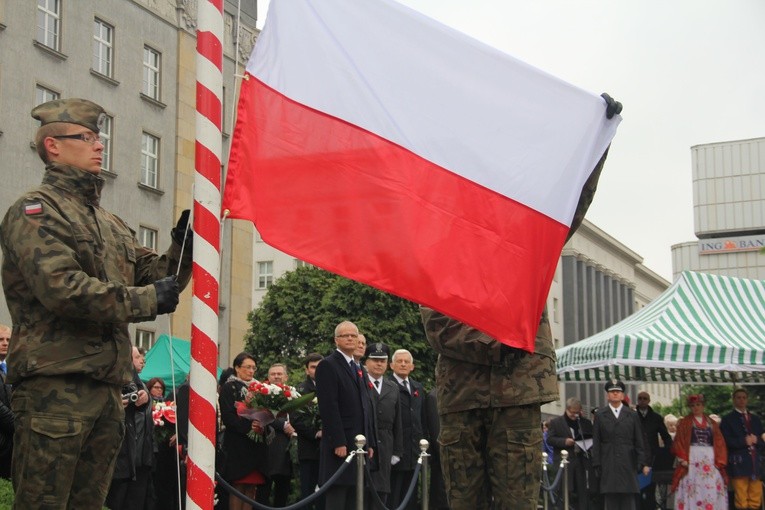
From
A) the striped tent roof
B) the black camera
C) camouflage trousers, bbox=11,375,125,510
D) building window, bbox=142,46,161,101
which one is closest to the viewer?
camouflage trousers, bbox=11,375,125,510

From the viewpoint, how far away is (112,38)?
38.3m

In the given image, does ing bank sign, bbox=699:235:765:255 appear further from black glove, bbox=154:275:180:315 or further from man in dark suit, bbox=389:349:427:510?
black glove, bbox=154:275:180:315

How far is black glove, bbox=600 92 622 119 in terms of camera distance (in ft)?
23.8

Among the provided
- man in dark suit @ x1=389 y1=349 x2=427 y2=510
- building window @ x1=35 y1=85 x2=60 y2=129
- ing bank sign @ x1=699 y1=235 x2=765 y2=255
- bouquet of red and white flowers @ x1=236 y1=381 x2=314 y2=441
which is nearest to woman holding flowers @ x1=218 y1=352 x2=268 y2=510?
bouquet of red and white flowers @ x1=236 y1=381 x2=314 y2=441

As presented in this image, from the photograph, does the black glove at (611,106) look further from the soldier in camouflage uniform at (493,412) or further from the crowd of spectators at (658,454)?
the crowd of spectators at (658,454)

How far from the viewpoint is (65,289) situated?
5.20 m

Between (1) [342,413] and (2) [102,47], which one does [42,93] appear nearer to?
(2) [102,47]

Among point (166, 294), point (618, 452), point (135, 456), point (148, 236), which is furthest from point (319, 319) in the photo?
point (166, 294)

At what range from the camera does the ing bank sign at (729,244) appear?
80438 mm

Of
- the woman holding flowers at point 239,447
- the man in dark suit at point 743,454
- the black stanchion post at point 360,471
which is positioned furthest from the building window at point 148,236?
the black stanchion post at point 360,471

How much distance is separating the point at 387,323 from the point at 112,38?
1362cm

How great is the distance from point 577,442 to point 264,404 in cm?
838

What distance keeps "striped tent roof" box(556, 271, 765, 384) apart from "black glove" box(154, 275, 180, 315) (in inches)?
540

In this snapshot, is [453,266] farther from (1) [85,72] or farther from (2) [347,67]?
(1) [85,72]
